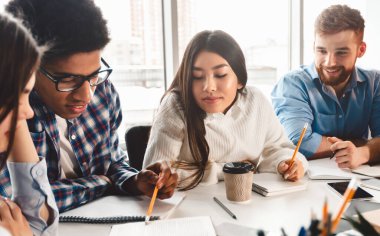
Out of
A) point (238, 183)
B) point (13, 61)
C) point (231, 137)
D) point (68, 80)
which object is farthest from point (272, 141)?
point (13, 61)

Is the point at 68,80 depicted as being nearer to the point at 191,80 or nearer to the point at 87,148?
the point at 87,148

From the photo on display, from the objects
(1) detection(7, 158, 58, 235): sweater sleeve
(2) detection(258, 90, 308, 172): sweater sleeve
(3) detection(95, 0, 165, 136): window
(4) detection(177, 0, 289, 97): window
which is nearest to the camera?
(1) detection(7, 158, 58, 235): sweater sleeve

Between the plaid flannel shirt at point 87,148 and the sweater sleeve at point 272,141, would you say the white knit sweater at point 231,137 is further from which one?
the plaid flannel shirt at point 87,148

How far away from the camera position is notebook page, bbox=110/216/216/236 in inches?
33.7

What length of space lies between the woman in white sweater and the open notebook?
0.17 ft

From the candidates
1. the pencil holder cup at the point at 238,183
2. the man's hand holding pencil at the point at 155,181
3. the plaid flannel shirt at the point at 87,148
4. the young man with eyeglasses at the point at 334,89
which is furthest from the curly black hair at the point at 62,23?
the young man with eyeglasses at the point at 334,89

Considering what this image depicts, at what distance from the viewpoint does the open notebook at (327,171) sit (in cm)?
129

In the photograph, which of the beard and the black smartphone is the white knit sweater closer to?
the black smartphone

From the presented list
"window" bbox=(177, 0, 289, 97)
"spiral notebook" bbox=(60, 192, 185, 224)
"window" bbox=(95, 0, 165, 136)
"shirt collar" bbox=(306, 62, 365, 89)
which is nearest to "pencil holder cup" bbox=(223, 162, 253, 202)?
"spiral notebook" bbox=(60, 192, 185, 224)

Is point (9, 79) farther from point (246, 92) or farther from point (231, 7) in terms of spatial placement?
point (231, 7)

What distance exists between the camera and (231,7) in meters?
2.76

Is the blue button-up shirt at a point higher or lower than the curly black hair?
lower

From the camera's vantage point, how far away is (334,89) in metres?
1.99

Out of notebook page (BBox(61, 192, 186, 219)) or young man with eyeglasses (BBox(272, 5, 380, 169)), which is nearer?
notebook page (BBox(61, 192, 186, 219))
